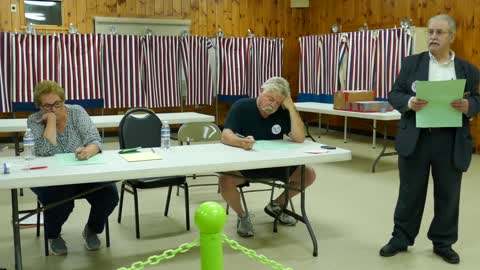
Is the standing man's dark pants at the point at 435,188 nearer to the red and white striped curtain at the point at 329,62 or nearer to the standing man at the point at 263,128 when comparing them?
the standing man at the point at 263,128

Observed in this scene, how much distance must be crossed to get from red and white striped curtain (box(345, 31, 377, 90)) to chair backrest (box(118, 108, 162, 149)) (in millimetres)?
4365

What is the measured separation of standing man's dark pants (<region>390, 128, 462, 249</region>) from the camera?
2.61 meters

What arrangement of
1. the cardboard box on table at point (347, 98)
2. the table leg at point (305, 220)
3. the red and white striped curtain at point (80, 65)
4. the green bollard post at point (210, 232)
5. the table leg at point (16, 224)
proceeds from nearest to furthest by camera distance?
the green bollard post at point (210, 232) < the table leg at point (16, 224) < the table leg at point (305, 220) < the cardboard box on table at point (347, 98) < the red and white striped curtain at point (80, 65)

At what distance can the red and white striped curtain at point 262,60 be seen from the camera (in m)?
8.01

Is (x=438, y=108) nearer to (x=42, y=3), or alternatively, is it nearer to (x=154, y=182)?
A: (x=154, y=182)

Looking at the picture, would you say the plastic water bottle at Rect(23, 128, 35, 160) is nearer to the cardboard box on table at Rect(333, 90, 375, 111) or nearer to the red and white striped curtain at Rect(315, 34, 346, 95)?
the cardboard box on table at Rect(333, 90, 375, 111)

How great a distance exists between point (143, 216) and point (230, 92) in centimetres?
451

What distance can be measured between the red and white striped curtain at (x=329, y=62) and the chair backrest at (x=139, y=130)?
15.5 ft

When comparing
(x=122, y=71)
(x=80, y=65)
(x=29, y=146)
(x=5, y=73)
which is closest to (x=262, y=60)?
(x=122, y=71)

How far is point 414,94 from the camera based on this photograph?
2686 mm

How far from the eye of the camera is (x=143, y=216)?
3.64m

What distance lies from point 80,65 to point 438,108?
556cm

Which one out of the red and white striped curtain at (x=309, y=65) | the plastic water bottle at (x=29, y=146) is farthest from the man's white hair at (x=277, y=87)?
the red and white striped curtain at (x=309, y=65)

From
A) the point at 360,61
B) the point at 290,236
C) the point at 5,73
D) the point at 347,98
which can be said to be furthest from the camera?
the point at 360,61
